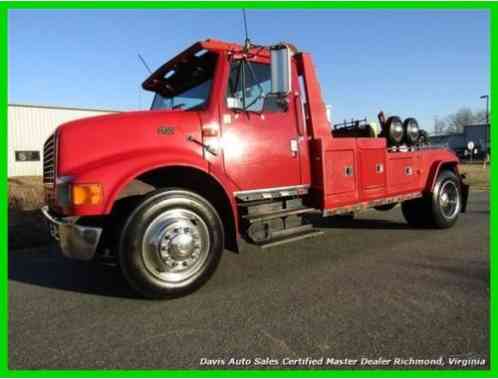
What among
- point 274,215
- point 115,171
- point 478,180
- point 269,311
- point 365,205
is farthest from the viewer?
point 478,180

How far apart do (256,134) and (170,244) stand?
1582mm

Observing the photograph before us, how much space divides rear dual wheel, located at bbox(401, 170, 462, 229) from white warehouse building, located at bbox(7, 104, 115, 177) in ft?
89.5

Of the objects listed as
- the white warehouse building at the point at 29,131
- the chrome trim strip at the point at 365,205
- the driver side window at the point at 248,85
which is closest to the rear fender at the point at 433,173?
the chrome trim strip at the point at 365,205

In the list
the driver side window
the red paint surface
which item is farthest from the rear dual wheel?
the driver side window

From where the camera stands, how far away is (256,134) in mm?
3842

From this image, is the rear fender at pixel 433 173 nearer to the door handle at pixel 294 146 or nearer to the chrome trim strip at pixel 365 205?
the chrome trim strip at pixel 365 205

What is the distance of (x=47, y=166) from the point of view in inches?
146

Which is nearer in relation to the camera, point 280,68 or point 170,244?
point 170,244

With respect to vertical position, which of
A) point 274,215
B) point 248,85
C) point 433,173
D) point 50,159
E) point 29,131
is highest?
point 29,131

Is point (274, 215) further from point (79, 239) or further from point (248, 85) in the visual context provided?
point (79, 239)

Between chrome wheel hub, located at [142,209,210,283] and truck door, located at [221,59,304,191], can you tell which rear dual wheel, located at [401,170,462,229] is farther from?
chrome wheel hub, located at [142,209,210,283]

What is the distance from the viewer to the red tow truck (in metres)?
3.02

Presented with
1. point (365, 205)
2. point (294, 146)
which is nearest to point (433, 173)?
point (365, 205)

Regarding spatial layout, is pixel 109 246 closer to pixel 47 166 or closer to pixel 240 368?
pixel 47 166
